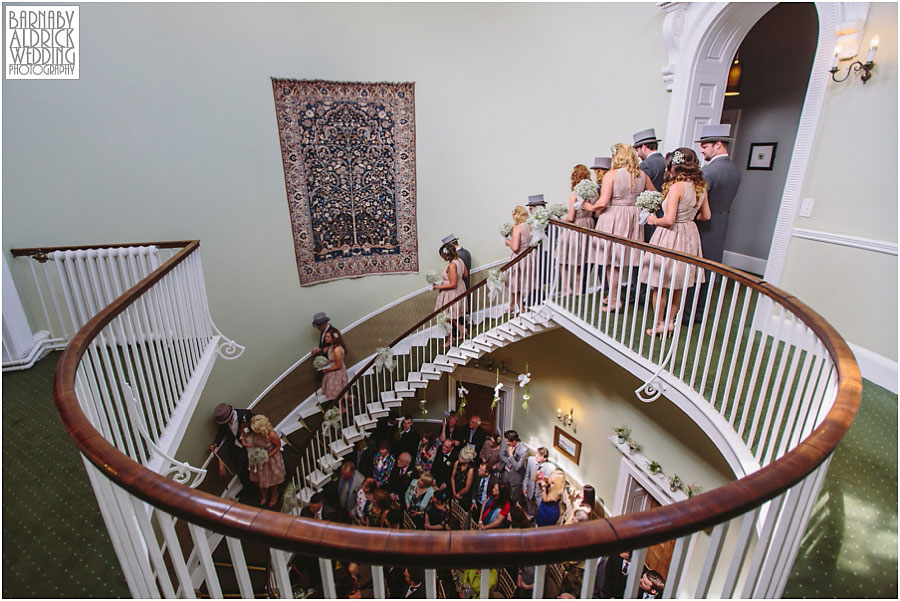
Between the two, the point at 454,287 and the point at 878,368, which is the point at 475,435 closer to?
the point at 454,287

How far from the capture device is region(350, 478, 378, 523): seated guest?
510 cm

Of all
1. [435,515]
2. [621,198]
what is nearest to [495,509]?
[435,515]

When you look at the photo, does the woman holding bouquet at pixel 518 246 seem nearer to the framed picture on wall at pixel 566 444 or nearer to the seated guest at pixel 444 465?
the seated guest at pixel 444 465

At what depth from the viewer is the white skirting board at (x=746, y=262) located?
18.7ft

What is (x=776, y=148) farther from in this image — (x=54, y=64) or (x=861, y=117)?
(x=54, y=64)

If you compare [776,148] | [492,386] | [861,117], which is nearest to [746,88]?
[776,148]

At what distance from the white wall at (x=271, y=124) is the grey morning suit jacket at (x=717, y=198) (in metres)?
2.12

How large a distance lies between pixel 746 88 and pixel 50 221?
8009mm

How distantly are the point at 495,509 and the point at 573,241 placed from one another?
9.45ft

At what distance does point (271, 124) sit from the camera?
5469 mm

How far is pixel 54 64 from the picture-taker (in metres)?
4.23

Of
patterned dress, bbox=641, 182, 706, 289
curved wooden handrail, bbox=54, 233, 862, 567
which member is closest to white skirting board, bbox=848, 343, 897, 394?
patterned dress, bbox=641, 182, 706, 289

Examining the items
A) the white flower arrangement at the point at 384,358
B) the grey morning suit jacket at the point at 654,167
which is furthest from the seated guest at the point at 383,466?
the grey morning suit jacket at the point at 654,167

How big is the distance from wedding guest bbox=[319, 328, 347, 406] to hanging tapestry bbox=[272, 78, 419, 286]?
2.97ft
